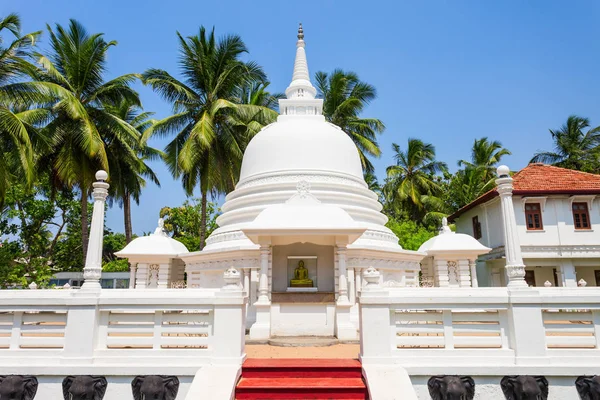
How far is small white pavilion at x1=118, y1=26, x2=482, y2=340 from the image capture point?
11250 mm

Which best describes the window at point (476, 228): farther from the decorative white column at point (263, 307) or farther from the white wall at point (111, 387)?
the white wall at point (111, 387)

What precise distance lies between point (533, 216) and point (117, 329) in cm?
2744

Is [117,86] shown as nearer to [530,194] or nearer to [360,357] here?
[360,357]

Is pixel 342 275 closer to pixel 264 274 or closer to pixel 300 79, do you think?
pixel 264 274

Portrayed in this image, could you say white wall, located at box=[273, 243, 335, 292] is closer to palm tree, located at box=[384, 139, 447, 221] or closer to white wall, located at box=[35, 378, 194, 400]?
white wall, located at box=[35, 378, 194, 400]

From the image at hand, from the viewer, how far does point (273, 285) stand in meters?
12.4

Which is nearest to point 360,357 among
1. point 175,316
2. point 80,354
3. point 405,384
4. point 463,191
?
point 405,384

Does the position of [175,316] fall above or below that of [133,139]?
below

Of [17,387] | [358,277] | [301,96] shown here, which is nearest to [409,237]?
[301,96]

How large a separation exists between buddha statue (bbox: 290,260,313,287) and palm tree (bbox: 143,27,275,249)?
14.7m

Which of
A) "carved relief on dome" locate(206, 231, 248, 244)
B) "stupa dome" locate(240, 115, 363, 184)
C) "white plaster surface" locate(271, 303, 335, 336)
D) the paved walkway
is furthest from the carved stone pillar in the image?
"stupa dome" locate(240, 115, 363, 184)

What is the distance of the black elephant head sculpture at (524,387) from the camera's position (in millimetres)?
6844

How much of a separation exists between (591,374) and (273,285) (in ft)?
26.0

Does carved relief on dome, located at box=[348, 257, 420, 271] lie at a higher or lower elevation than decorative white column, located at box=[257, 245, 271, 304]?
higher
